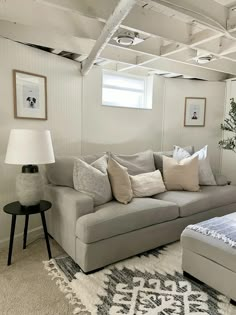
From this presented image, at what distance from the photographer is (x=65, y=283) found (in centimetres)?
194

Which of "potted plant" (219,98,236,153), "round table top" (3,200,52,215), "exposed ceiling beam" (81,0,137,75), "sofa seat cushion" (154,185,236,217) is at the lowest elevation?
"sofa seat cushion" (154,185,236,217)

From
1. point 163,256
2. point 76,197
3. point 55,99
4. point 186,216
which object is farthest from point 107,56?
point 163,256

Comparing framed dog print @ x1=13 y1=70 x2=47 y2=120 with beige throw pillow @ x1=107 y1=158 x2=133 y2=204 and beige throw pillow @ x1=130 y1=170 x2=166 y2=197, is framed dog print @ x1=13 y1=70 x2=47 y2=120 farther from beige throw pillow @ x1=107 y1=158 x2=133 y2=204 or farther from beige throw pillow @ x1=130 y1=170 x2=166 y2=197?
beige throw pillow @ x1=130 y1=170 x2=166 y2=197

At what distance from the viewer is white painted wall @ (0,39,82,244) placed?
2475mm

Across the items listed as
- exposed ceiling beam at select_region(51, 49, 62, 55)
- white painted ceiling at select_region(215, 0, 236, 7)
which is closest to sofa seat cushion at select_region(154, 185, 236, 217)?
white painted ceiling at select_region(215, 0, 236, 7)

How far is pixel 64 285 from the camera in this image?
6.28 ft

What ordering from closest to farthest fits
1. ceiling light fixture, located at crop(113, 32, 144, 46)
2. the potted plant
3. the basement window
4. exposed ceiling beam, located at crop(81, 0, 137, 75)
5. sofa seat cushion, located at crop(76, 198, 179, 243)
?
exposed ceiling beam, located at crop(81, 0, 137, 75)
sofa seat cushion, located at crop(76, 198, 179, 243)
ceiling light fixture, located at crop(113, 32, 144, 46)
the basement window
the potted plant

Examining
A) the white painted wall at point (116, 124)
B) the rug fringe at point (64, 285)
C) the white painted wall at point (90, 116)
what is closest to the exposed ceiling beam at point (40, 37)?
the white painted wall at point (90, 116)

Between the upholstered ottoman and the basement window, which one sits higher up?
the basement window

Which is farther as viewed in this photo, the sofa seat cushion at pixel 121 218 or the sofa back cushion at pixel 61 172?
the sofa back cushion at pixel 61 172

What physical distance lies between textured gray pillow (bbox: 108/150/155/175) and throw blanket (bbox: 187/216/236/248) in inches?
47.2

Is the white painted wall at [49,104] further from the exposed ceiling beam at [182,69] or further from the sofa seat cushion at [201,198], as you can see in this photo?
the sofa seat cushion at [201,198]

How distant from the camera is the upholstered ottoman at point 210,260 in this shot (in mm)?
1716

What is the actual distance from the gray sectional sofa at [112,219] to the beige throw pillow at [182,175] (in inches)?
4.6
